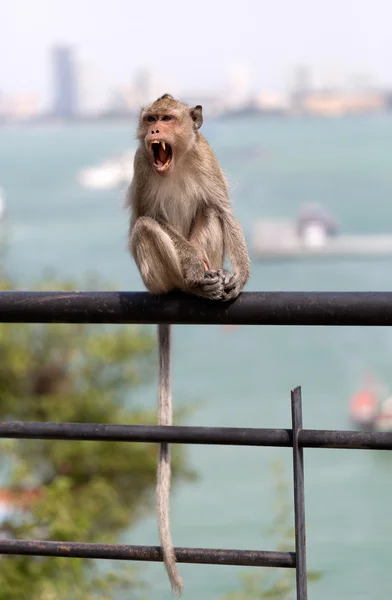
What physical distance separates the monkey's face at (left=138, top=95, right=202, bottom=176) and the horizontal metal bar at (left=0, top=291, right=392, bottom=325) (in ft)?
5.79

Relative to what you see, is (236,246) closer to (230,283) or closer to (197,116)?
(230,283)

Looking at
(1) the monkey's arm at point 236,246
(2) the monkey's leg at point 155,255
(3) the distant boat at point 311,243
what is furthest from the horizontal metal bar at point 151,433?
(3) the distant boat at point 311,243

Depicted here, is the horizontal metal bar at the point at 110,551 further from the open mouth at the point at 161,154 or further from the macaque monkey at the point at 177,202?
the open mouth at the point at 161,154

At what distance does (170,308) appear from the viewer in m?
2.22

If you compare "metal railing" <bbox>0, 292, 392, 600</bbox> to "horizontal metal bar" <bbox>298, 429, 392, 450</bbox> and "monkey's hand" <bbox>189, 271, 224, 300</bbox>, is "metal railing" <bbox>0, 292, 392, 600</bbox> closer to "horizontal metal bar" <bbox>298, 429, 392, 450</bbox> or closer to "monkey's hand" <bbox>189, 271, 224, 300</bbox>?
"horizontal metal bar" <bbox>298, 429, 392, 450</bbox>

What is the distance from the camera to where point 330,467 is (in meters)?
36.0

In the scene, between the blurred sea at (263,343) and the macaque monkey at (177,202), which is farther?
the blurred sea at (263,343)

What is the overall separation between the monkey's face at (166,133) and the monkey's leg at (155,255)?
0.42 metres

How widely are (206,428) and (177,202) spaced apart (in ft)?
6.46

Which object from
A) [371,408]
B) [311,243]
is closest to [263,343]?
[311,243]

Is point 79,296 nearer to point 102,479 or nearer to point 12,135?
point 102,479

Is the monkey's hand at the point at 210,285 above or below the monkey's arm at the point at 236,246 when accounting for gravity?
below

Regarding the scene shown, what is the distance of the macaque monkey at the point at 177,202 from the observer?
3.57 metres

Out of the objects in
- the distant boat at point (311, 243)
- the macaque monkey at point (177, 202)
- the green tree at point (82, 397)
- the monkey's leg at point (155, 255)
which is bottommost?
the monkey's leg at point (155, 255)
